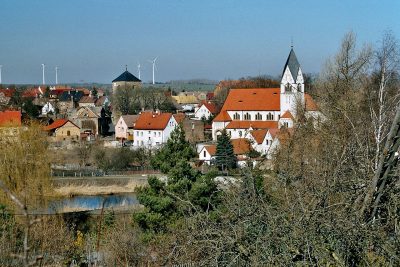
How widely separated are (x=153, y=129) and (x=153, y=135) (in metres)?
0.43

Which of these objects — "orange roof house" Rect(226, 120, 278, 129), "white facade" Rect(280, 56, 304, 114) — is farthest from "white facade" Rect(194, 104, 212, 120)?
"white facade" Rect(280, 56, 304, 114)

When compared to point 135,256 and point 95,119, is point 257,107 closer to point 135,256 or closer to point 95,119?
point 95,119

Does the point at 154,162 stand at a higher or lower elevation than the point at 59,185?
higher

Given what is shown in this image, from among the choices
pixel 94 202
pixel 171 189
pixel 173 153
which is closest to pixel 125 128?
pixel 94 202

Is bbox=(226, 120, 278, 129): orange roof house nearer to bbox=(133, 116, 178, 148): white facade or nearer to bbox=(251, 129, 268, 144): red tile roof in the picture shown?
bbox=(133, 116, 178, 148): white facade

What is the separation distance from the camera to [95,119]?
4497 centimetres

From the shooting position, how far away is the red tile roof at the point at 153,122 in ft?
126

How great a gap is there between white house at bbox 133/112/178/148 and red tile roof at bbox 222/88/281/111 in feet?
19.6

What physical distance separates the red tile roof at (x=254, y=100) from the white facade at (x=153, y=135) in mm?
5983

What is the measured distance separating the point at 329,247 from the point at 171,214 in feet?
28.4

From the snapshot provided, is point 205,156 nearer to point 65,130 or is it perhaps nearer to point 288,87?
point 288,87

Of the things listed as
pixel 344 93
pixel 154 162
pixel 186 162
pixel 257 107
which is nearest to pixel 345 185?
pixel 186 162

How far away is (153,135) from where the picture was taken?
38562 mm

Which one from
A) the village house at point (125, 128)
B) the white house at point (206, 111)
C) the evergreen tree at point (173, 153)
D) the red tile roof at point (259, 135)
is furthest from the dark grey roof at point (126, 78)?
the evergreen tree at point (173, 153)
